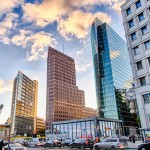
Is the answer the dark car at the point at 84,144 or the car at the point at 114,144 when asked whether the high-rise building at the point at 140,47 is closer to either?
the car at the point at 114,144

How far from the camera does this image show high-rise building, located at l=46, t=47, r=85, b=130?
161500 millimetres

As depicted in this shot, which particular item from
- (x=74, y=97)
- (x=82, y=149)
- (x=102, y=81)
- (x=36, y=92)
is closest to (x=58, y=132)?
(x=102, y=81)

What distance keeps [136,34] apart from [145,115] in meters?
16.3

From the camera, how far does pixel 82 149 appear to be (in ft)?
110

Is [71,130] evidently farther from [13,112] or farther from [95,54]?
[13,112]

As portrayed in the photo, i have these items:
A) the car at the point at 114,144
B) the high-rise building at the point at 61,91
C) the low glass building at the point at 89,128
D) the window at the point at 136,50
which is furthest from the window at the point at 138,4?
the high-rise building at the point at 61,91

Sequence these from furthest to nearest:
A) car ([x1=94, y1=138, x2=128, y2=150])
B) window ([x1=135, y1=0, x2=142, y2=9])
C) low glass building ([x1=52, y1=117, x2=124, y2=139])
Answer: low glass building ([x1=52, y1=117, x2=124, y2=139]) < window ([x1=135, y1=0, x2=142, y2=9]) < car ([x1=94, y1=138, x2=128, y2=150])

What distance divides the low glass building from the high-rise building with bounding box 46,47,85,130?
74.2 m

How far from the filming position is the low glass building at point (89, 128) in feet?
234

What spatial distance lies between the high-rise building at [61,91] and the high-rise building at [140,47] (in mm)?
126335

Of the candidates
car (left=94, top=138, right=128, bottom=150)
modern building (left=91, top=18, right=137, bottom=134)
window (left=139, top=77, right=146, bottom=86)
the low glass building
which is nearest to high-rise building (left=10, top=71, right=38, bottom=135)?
modern building (left=91, top=18, right=137, bottom=134)

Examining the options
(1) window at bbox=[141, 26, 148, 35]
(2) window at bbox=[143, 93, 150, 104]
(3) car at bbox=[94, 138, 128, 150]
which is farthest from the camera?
(1) window at bbox=[141, 26, 148, 35]

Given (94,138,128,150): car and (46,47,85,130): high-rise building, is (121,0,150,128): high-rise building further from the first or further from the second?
(46,47,85,130): high-rise building

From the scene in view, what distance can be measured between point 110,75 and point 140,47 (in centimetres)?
7449
